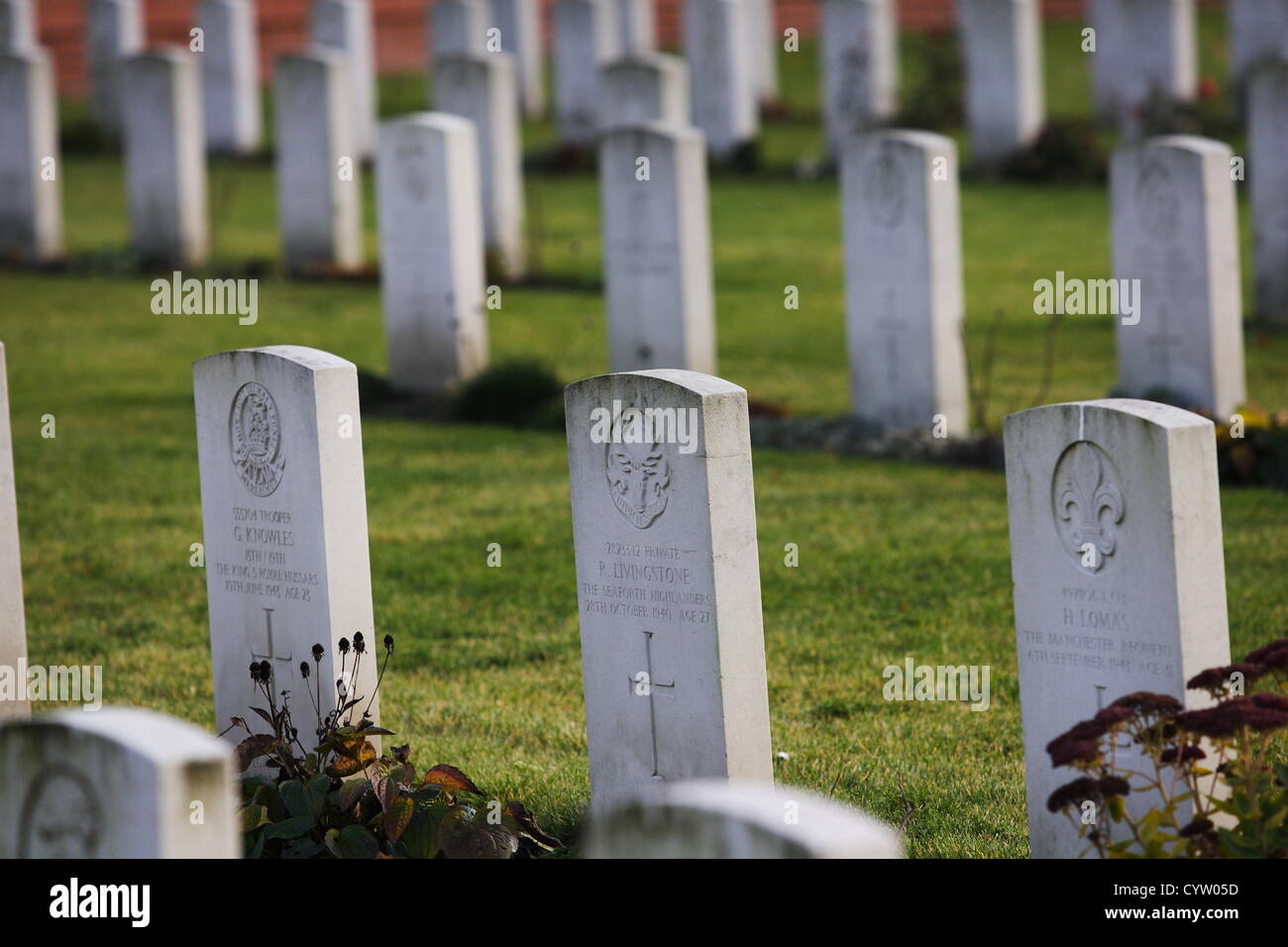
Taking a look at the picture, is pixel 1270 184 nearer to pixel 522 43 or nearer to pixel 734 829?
pixel 734 829

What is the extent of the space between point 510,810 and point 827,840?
2.75 metres

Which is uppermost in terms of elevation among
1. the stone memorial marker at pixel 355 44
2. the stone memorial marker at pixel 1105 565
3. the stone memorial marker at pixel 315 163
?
the stone memorial marker at pixel 355 44

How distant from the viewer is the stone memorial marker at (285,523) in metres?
6.02

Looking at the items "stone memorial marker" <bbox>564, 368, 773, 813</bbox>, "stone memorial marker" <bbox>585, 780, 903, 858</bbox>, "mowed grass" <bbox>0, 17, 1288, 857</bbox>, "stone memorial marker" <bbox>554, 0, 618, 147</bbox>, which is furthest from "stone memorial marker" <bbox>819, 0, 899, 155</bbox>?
"stone memorial marker" <bbox>585, 780, 903, 858</bbox>

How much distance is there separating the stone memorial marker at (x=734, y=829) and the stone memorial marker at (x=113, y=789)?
77 centimetres

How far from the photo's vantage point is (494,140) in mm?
17594

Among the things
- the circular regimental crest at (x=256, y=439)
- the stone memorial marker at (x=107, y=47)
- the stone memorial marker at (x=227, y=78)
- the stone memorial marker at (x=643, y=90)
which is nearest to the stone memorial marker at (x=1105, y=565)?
the circular regimental crest at (x=256, y=439)

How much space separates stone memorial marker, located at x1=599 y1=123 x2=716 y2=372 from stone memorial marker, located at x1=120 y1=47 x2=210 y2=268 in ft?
19.8

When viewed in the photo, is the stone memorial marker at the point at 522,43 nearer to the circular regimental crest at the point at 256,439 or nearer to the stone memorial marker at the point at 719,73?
the stone memorial marker at the point at 719,73

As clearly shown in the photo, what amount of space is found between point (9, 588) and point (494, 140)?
38.2ft

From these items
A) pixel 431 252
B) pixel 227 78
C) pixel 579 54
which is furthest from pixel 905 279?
pixel 227 78

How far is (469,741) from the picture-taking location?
6734 mm

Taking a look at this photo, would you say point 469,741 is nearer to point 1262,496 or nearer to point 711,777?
point 711,777
